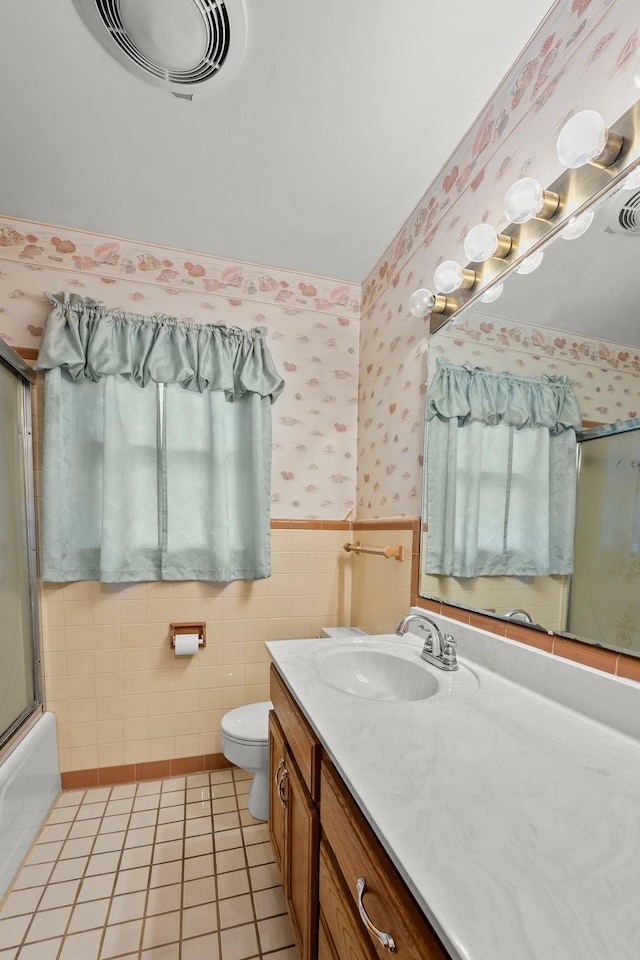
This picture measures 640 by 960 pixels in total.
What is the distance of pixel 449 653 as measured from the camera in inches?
46.3

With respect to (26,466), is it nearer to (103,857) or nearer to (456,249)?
(103,857)

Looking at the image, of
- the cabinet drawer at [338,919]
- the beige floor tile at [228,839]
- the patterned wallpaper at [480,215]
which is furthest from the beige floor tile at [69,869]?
the patterned wallpaper at [480,215]

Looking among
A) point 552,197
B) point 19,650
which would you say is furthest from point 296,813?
point 552,197

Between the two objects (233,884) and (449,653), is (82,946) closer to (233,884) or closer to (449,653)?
(233,884)

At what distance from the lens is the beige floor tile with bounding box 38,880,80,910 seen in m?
1.33

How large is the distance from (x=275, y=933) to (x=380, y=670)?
0.81 m

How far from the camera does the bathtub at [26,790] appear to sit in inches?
54.6

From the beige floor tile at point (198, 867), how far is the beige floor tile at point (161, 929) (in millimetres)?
135

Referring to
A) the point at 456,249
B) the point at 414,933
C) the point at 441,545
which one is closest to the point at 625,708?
the point at 414,933

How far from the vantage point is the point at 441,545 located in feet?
4.83

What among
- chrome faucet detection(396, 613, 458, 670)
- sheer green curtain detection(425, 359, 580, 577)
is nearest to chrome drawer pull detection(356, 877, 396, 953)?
chrome faucet detection(396, 613, 458, 670)

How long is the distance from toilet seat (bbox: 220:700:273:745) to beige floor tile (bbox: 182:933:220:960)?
1.68 feet

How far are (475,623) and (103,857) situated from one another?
155 cm

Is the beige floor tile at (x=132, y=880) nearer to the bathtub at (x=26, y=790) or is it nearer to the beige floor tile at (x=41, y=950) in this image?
the beige floor tile at (x=41, y=950)
